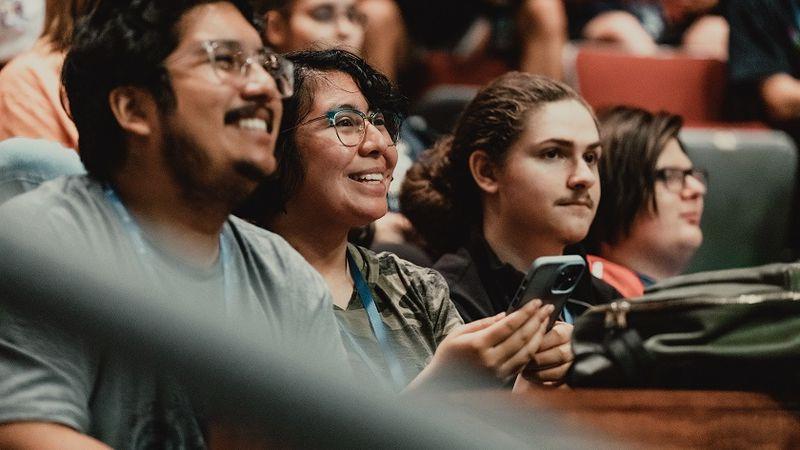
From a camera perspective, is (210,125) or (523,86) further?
(523,86)

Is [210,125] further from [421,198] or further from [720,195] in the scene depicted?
[720,195]

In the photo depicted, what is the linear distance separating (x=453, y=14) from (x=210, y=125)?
177cm

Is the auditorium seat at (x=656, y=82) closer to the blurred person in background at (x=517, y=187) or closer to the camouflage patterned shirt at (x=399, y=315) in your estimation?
the blurred person in background at (x=517, y=187)

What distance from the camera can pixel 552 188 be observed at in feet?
4.90

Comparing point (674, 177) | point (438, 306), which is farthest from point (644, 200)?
point (438, 306)

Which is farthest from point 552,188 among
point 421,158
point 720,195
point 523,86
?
point 720,195

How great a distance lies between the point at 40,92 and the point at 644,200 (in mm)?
917

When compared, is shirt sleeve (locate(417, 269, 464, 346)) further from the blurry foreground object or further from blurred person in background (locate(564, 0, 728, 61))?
blurred person in background (locate(564, 0, 728, 61))

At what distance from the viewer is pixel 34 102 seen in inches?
60.5

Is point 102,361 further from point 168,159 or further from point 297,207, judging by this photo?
point 297,207

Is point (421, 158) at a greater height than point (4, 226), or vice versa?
point (4, 226)

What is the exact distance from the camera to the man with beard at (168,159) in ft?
3.03

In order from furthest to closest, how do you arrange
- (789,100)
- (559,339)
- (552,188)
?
(789,100)
(552,188)
(559,339)

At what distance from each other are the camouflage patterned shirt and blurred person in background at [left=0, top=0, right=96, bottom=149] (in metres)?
0.46
